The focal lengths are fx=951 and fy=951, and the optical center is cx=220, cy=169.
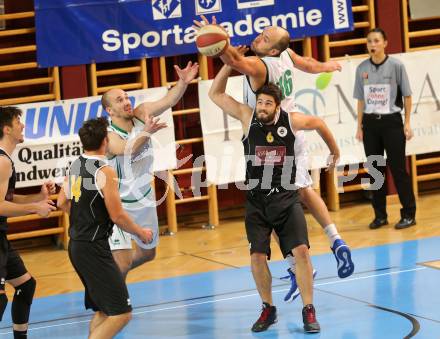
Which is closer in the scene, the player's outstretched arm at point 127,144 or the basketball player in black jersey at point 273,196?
the basketball player in black jersey at point 273,196

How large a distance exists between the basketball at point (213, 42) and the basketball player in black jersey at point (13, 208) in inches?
57.7

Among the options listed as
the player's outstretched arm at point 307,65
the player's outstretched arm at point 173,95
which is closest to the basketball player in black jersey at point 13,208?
the player's outstretched arm at point 173,95

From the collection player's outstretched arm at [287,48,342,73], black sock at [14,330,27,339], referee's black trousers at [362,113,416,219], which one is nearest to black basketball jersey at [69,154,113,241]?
black sock at [14,330,27,339]

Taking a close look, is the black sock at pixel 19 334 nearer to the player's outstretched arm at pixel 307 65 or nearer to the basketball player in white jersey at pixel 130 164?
the basketball player in white jersey at pixel 130 164

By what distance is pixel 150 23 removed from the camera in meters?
11.0

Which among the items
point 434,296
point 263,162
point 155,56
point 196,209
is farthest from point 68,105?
point 434,296

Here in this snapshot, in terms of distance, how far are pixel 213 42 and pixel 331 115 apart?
4.96 metres

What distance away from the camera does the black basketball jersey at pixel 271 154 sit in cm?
725

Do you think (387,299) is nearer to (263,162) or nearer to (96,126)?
(263,162)

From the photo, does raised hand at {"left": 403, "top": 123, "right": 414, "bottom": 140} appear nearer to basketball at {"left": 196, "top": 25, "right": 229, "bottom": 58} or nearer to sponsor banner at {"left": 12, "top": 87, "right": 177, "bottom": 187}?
sponsor banner at {"left": 12, "top": 87, "right": 177, "bottom": 187}

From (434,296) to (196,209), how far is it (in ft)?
15.9

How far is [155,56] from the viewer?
11109mm

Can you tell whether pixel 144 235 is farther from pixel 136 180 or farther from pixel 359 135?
pixel 359 135

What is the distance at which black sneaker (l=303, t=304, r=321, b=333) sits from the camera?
7164 millimetres
